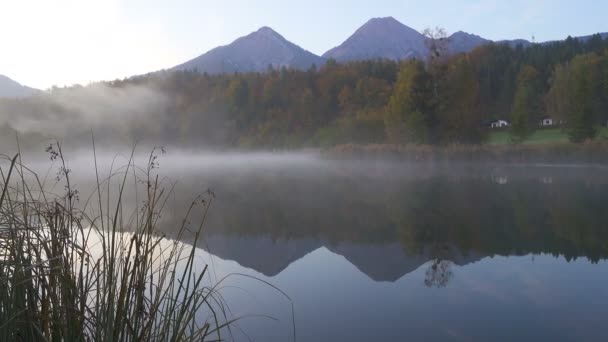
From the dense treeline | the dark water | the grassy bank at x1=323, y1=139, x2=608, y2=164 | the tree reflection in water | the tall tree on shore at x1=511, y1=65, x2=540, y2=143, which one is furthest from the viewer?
the dense treeline

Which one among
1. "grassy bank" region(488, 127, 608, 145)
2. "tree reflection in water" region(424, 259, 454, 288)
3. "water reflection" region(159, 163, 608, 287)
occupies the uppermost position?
"grassy bank" region(488, 127, 608, 145)

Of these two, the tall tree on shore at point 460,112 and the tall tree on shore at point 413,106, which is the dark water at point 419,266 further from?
the tall tree on shore at point 460,112

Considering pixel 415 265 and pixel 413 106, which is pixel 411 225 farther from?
pixel 413 106

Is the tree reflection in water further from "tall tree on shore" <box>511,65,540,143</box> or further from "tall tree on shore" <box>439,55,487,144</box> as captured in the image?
"tall tree on shore" <box>511,65,540,143</box>

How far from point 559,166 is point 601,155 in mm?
1659

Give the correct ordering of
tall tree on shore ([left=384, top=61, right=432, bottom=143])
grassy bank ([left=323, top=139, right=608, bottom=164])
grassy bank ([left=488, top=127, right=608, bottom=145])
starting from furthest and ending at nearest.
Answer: grassy bank ([left=488, top=127, right=608, bottom=145])
tall tree on shore ([left=384, top=61, right=432, bottom=143])
grassy bank ([left=323, top=139, right=608, bottom=164])

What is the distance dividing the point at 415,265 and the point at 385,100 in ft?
136

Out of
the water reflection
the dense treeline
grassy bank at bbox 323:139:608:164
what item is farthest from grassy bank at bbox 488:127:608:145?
the water reflection

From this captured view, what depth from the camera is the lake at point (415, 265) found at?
361 cm

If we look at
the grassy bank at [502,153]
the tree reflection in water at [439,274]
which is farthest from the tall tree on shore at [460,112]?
the tree reflection in water at [439,274]

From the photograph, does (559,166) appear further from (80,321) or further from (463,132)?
(80,321)

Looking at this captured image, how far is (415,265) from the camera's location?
5316 mm

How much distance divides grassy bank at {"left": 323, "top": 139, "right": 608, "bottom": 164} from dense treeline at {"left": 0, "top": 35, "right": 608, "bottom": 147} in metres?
2.17

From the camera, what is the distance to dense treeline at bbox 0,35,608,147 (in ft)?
89.7
